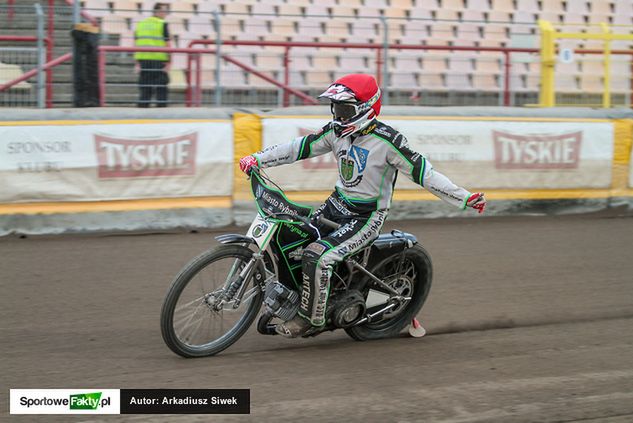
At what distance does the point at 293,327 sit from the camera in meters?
5.59

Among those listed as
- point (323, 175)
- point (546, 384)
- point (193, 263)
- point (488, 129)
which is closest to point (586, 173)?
point (488, 129)

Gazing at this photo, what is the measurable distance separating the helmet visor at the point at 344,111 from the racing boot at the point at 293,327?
134 centimetres

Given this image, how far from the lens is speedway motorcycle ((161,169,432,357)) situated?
210 inches

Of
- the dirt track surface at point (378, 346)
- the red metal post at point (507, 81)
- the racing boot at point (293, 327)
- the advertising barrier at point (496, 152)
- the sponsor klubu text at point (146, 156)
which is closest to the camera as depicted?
the dirt track surface at point (378, 346)

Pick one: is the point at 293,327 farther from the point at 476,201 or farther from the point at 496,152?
the point at 496,152

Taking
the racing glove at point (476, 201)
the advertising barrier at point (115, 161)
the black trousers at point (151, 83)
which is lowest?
the advertising barrier at point (115, 161)

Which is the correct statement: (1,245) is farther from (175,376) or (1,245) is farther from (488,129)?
(488,129)

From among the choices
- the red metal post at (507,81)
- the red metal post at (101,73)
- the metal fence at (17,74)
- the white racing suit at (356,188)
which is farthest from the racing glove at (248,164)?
the red metal post at (507,81)

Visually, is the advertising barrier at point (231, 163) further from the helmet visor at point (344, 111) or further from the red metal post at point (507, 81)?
the helmet visor at point (344, 111)

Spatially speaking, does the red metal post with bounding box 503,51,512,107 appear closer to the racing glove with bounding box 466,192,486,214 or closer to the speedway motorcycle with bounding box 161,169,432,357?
the speedway motorcycle with bounding box 161,169,432,357

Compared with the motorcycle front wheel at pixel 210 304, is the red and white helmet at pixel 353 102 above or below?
above

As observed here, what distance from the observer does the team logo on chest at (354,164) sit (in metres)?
5.78

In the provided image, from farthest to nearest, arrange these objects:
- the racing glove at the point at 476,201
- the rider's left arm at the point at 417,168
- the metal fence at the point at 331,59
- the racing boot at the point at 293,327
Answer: the metal fence at the point at 331,59
the rider's left arm at the point at 417,168
the racing boot at the point at 293,327
the racing glove at the point at 476,201
